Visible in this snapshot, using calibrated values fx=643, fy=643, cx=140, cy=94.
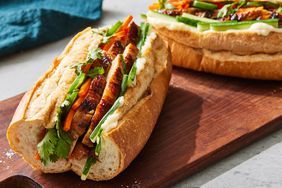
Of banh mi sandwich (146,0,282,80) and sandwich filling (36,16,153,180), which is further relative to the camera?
banh mi sandwich (146,0,282,80)

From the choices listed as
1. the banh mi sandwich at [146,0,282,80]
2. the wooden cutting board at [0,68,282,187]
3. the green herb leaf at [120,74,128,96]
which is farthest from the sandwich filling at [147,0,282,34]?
the green herb leaf at [120,74,128,96]

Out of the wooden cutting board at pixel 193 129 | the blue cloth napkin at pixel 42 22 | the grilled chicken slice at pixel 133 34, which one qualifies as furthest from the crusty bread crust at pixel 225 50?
the blue cloth napkin at pixel 42 22

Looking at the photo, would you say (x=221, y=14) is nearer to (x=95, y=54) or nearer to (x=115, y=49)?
(x=115, y=49)

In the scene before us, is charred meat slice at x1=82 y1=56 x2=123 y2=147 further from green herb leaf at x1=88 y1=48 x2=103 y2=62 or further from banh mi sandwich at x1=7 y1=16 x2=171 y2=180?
green herb leaf at x1=88 y1=48 x2=103 y2=62

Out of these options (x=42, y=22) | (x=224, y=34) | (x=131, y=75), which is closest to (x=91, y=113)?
(x=131, y=75)

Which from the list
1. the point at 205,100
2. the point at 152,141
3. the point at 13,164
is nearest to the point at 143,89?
the point at 152,141

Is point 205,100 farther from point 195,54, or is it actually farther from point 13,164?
point 13,164
